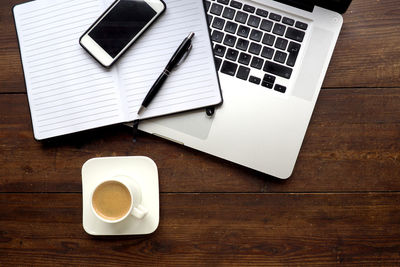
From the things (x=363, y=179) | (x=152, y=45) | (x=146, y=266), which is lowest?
(x=146, y=266)

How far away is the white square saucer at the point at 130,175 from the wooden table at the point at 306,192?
0.06 ft

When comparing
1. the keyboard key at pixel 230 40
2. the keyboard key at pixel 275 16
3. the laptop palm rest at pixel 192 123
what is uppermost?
the keyboard key at pixel 275 16

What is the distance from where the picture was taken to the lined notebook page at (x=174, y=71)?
628 mm

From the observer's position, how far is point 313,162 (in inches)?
26.1

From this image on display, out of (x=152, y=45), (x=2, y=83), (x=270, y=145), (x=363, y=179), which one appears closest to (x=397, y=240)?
(x=363, y=179)

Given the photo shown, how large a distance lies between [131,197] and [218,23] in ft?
1.09

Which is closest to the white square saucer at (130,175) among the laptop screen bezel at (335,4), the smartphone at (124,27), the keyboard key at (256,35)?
the smartphone at (124,27)

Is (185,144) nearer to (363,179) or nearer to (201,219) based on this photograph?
(201,219)

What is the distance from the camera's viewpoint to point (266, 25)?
24.7 inches

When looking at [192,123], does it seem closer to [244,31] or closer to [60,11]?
[244,31]

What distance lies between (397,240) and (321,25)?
1.33ft

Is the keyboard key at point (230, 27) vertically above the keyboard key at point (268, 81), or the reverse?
the keyboard key at point (230, 27)

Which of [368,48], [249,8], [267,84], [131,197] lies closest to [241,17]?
[249,8]

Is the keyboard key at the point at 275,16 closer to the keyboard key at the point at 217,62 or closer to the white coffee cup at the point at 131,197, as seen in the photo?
the keyboard key at the point at 217,62
